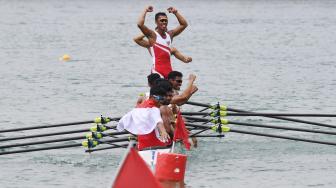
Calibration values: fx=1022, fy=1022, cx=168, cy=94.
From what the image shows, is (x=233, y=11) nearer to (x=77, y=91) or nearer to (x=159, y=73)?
(x=77, y=91)

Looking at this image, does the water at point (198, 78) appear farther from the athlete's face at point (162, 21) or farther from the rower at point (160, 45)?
the athlete's face at point (162, 21)

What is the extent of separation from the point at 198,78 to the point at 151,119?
23817 millimetres

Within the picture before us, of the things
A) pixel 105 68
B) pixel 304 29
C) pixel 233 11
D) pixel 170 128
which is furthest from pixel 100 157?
pixel 233 11

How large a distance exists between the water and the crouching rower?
4121mm

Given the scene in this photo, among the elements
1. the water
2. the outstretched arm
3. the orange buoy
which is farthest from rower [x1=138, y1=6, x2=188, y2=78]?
the orange buoy

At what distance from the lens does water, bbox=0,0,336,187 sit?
22.0 m

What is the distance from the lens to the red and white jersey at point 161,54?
20.9m

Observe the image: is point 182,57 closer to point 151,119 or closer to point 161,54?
point 161,54

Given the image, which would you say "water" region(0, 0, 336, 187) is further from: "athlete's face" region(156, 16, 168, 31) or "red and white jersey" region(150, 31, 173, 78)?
"athlete's face" region(156, 16, 168, 31)

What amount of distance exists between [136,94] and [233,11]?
49863 millimetres

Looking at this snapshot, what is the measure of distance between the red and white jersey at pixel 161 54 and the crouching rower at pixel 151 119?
4.41 m

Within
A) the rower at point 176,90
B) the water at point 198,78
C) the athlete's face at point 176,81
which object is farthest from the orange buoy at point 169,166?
the water at point 198,78

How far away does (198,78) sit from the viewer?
4012 centimetres

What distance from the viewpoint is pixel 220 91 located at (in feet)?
119
